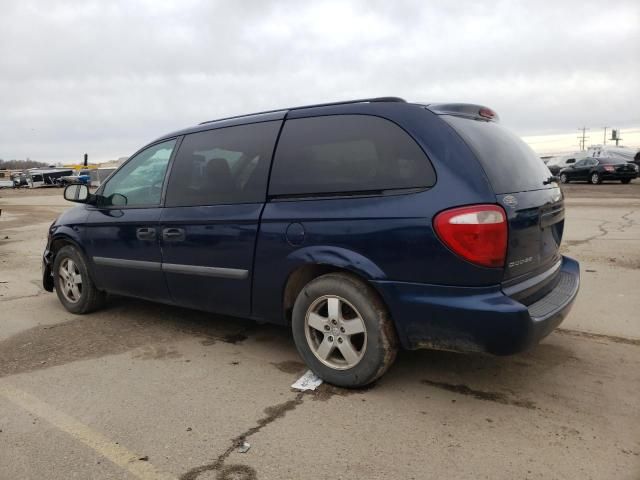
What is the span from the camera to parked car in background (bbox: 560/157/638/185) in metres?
23.5

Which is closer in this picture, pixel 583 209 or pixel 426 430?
pixel 426 430

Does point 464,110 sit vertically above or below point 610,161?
below

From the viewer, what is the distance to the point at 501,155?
3.12 metres

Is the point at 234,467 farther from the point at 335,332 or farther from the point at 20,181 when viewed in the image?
the point at 20,181

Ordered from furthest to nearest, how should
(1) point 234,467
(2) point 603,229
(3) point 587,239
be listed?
(2) point 603,229, (3) point 587,239, (1) point 234,467

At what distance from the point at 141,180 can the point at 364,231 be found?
7.74 feet

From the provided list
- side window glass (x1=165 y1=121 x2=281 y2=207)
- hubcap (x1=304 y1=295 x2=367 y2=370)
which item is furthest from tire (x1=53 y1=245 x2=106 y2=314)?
hubcap (x1=304 y1=295 x2=367 y2=370)

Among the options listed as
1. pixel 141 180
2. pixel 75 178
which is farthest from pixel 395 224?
pixel 75 178

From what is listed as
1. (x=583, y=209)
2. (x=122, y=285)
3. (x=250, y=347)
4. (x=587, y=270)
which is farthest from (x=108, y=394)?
(x=583, y=209)

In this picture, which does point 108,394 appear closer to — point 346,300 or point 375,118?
point 346,300

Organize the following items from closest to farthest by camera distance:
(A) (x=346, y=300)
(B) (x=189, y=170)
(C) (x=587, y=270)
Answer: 1. (A) (x=346, y=300)
2. (B) (x=189, y=170)
3. (C) (x=587, y=270)

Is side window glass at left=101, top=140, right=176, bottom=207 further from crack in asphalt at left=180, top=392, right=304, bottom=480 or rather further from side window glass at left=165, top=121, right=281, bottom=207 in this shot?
crack in asphalt at left=180, top=392, right=304, bottom=480

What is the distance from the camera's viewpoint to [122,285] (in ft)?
15.1

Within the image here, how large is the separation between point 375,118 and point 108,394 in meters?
2.43
